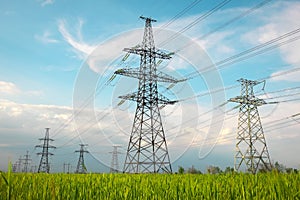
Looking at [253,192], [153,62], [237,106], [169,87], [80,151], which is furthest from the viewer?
[80,151]

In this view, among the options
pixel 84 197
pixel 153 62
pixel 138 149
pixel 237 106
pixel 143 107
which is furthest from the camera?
pixel 237 106

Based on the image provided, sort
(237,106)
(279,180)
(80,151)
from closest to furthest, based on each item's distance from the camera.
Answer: (279,180) < (237,106) < (80,151)

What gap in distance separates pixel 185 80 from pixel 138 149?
331 inches

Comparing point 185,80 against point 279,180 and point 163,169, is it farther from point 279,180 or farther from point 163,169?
point 279,180

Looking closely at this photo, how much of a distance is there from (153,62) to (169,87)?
448 centimetres

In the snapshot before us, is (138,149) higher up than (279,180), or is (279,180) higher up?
(138,149)

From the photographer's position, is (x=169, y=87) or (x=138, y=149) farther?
(x=169, y=87)

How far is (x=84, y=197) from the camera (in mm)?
3359

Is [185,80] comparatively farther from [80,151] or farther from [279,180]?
[80,151]

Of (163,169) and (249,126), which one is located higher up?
(249,126)

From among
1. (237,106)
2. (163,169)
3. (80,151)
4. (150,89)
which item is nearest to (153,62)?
(150,89)

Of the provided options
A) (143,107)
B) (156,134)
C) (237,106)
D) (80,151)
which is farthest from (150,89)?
(80,151)

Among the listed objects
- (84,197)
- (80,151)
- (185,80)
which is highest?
(185,80)

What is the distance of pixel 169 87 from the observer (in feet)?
94.4
